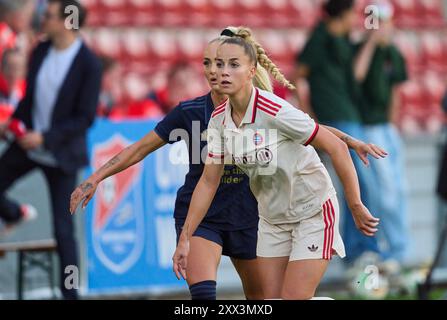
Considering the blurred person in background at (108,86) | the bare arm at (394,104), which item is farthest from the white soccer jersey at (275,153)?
the bare arm at (394,104)

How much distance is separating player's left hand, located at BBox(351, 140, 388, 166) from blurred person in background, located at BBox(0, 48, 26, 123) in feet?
18.9

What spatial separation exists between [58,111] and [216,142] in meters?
4.06

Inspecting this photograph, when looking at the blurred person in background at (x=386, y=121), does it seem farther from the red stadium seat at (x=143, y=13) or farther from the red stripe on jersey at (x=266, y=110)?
the red stripe on jersey at (x=266, y=110)

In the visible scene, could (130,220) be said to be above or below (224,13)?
below

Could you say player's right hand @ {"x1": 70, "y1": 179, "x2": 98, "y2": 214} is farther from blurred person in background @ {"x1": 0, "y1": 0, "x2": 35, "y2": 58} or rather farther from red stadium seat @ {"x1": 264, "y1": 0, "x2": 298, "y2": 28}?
→ red stadium seat @ {"x1": 264, "y1": 0, "x2": 298, "y2": 28}

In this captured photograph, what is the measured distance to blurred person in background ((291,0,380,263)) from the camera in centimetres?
1258

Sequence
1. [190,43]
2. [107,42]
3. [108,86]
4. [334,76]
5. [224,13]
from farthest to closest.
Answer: [224,13], [190,43], [107,42], [108,86], [334,76]

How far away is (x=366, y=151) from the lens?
6.73m

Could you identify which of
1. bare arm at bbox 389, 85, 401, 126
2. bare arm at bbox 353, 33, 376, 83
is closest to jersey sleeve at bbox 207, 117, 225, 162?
bare arm at bbox 353, 33, 376, 83

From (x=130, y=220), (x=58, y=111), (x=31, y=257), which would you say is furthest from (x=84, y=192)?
(x=130, y=220)

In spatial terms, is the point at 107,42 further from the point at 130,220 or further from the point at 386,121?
the point at 130,220

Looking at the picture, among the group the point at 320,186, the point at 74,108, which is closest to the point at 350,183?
the point at 320,186

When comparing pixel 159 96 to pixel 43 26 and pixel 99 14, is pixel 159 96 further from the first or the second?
pixel 99 14

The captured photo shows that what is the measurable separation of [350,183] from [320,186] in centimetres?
40
